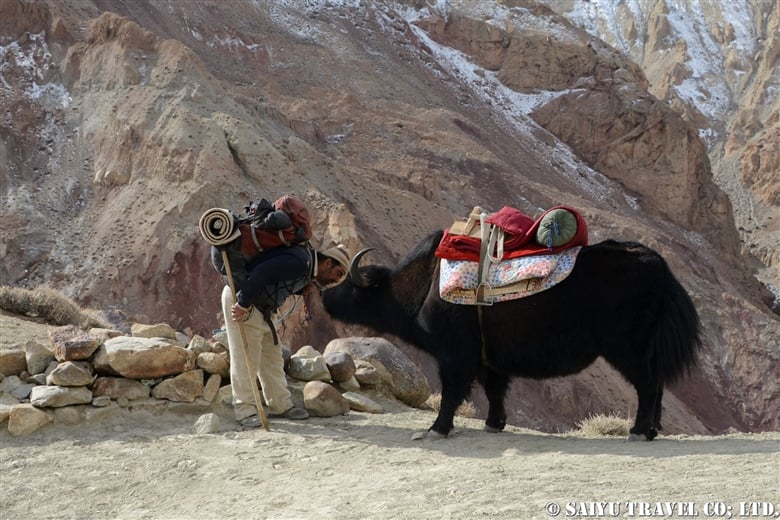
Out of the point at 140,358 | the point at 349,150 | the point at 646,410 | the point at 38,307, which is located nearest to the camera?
the point at 646,410

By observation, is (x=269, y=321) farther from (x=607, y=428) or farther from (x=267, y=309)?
(x=607, y=428)

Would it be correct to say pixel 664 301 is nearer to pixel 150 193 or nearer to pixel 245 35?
pixel 150 193

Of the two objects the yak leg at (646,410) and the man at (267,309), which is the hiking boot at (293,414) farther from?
the yak leg at (646,410)

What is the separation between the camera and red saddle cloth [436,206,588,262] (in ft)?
20.5

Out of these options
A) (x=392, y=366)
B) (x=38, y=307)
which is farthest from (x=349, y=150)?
(x=392, y=366)

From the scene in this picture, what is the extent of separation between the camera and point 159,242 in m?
15.6

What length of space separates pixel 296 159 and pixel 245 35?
73.2 feet

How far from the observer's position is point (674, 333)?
5930mm

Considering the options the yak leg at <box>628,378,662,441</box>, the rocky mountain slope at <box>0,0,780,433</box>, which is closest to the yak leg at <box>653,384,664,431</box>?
the yak leg at <box>628,378,662,441</box>

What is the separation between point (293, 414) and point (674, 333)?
3.27 metres

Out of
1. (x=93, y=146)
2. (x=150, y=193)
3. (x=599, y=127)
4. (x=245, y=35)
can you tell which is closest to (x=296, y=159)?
(x=150, y=193)

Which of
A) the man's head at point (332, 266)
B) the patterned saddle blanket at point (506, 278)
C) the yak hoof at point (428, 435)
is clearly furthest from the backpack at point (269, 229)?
the yak hoof at point (428, 435)

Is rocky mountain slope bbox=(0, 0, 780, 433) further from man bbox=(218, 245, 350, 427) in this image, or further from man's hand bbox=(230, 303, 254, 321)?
man's hand bbox=(230, 303, 254, 321)

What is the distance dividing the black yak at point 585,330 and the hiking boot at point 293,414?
125 centimetres
